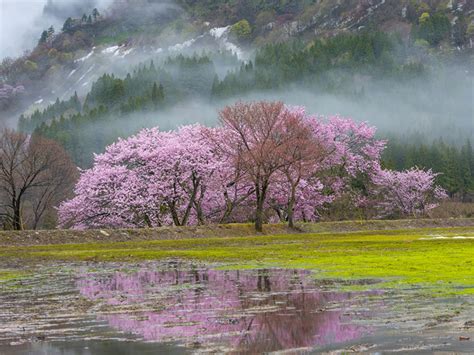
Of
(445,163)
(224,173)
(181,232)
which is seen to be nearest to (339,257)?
(181,232)

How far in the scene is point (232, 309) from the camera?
1623cm

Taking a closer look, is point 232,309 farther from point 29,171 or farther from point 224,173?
point 29,171

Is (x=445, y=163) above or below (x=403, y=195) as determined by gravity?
above

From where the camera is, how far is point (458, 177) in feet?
490

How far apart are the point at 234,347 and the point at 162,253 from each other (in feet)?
94.4

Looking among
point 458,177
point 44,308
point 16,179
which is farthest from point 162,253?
point 458,177

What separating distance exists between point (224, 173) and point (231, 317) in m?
52.4

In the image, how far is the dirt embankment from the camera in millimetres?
50009

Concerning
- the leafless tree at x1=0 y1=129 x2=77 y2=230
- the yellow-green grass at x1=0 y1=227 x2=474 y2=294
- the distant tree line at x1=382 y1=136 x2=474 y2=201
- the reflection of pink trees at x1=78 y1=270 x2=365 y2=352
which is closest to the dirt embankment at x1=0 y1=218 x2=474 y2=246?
the yellow-green grass at x1=0 y1=227 x2=474 y2=294

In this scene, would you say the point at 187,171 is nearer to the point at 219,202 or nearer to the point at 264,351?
the point at 219,202

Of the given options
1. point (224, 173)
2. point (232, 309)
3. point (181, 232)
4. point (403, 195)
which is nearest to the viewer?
point (232, 309)

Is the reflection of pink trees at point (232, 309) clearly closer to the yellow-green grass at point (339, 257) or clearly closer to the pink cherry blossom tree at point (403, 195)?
the yellow-green grass at point (339, 257)

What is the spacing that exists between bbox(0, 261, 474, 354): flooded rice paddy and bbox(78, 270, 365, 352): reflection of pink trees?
24mm

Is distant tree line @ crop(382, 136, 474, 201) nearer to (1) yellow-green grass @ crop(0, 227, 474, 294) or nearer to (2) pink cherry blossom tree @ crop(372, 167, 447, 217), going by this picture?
(2) pink cherry blossom tree @ crop(372, 167, 447, 217)
